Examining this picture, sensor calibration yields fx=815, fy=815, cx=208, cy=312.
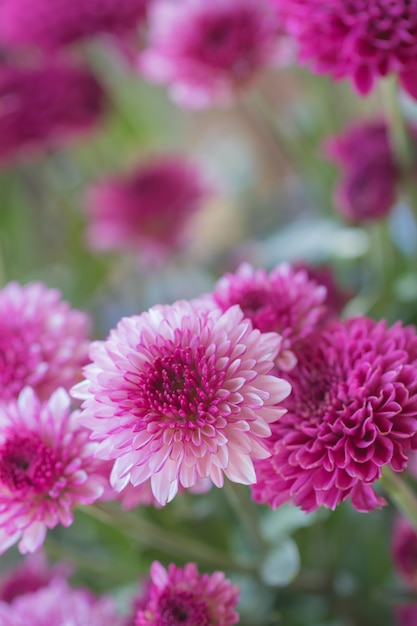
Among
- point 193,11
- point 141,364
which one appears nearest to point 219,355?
point 141,364

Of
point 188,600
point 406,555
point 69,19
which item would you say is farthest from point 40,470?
point 69,19

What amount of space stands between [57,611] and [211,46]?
302 mm

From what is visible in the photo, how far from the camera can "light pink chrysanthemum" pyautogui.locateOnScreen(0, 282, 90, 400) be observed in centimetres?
31

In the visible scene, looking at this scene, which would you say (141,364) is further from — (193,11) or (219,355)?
(193,11)

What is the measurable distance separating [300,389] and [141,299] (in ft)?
1.10

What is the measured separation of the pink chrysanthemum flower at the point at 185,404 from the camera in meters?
0.24

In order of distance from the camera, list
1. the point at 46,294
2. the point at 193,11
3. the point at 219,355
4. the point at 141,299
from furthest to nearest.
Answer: the point at 141,299
the point at 193,11
the point at 46,294
the point at 219,355

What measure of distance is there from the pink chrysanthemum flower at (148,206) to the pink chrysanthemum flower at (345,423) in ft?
1.10

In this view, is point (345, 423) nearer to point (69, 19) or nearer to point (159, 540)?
point (159, 540)

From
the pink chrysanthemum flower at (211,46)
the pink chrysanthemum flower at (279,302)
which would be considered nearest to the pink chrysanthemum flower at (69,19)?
the pink chrysanthemum flower at (211,46)

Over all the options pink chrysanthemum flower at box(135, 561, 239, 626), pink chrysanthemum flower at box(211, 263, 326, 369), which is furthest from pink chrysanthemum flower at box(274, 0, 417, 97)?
pink chrysanthemum flower at box(135, 561, 239, 626)

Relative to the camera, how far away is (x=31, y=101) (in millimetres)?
537

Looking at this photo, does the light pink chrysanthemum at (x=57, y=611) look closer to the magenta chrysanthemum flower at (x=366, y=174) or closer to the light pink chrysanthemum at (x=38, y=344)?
the light pink chrysanthemum at (x=38, y=344)

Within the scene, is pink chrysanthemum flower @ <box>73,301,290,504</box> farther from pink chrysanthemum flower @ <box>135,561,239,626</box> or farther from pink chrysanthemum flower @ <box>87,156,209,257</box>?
pink chrysanthemum flower @ <box>87,156,209,257</box>
